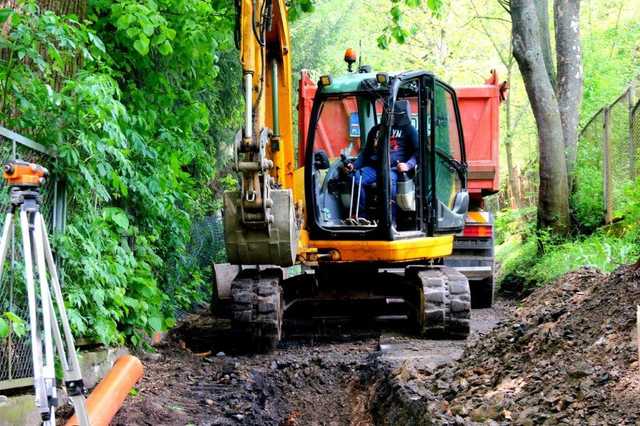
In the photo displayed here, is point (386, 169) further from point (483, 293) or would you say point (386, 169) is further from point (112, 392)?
point (483, 293)

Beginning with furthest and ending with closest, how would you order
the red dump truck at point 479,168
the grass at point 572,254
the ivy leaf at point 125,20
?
the red dump truck at point 479,168 → the grass at point 572,254 → the ivy leaf at point 125,20

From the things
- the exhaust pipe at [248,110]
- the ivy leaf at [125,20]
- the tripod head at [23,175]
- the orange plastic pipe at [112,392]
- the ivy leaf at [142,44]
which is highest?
the ivy leaf at [125,20]

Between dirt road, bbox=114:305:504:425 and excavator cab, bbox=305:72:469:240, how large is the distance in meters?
1.19

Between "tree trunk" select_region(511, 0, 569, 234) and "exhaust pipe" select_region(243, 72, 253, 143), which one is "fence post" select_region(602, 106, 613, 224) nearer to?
"tree trunk" select_region(511, 0, 569, 234)

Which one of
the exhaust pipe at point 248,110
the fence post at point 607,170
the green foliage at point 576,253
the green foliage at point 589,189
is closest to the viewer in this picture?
the exhaust pipe at point 248,110

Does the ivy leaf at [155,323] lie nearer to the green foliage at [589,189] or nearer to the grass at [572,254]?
the grass at [572,254]

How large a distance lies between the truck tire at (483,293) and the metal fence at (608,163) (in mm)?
1907

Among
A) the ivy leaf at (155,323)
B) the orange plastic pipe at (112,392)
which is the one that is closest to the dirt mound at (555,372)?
the orange plastic pipe at (112,392)

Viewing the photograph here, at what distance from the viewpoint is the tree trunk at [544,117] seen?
12.2 meters

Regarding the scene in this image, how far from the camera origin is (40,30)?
193 inches

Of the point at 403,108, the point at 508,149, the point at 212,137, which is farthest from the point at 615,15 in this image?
the point at 403,108

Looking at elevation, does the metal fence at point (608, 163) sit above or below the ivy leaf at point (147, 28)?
below

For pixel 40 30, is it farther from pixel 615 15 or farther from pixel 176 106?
pixel 615 15

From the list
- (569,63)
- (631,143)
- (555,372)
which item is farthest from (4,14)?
(569,63)
